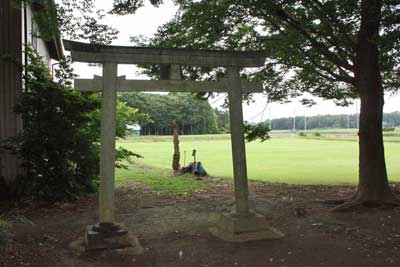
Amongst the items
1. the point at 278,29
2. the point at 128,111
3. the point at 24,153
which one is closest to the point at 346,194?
the point at 278,29

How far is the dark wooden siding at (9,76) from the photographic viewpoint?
9172 mm

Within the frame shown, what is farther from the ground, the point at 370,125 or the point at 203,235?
the point at 370,125

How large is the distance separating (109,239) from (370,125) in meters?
5.44

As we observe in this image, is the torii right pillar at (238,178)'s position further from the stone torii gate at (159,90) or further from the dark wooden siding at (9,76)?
the dark wooden siding at (9,76)

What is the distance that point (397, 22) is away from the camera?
6570 millimetres

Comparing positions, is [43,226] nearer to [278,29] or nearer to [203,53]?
[203,53]

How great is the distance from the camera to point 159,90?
6039mm

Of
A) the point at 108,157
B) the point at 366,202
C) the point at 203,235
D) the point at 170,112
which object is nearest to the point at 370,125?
the point at 366,202

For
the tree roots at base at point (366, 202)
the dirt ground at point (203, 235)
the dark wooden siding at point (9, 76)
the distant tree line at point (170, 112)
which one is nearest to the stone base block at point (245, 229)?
the dirt ground at point (203, 235)

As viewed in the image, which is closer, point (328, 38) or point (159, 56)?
point (159, 56)

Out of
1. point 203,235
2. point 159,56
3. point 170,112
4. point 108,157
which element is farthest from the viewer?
point 170,112

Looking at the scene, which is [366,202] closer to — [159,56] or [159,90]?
[159,90]

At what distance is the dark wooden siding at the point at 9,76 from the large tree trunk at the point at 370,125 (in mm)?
7449

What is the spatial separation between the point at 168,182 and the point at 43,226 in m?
5.72
